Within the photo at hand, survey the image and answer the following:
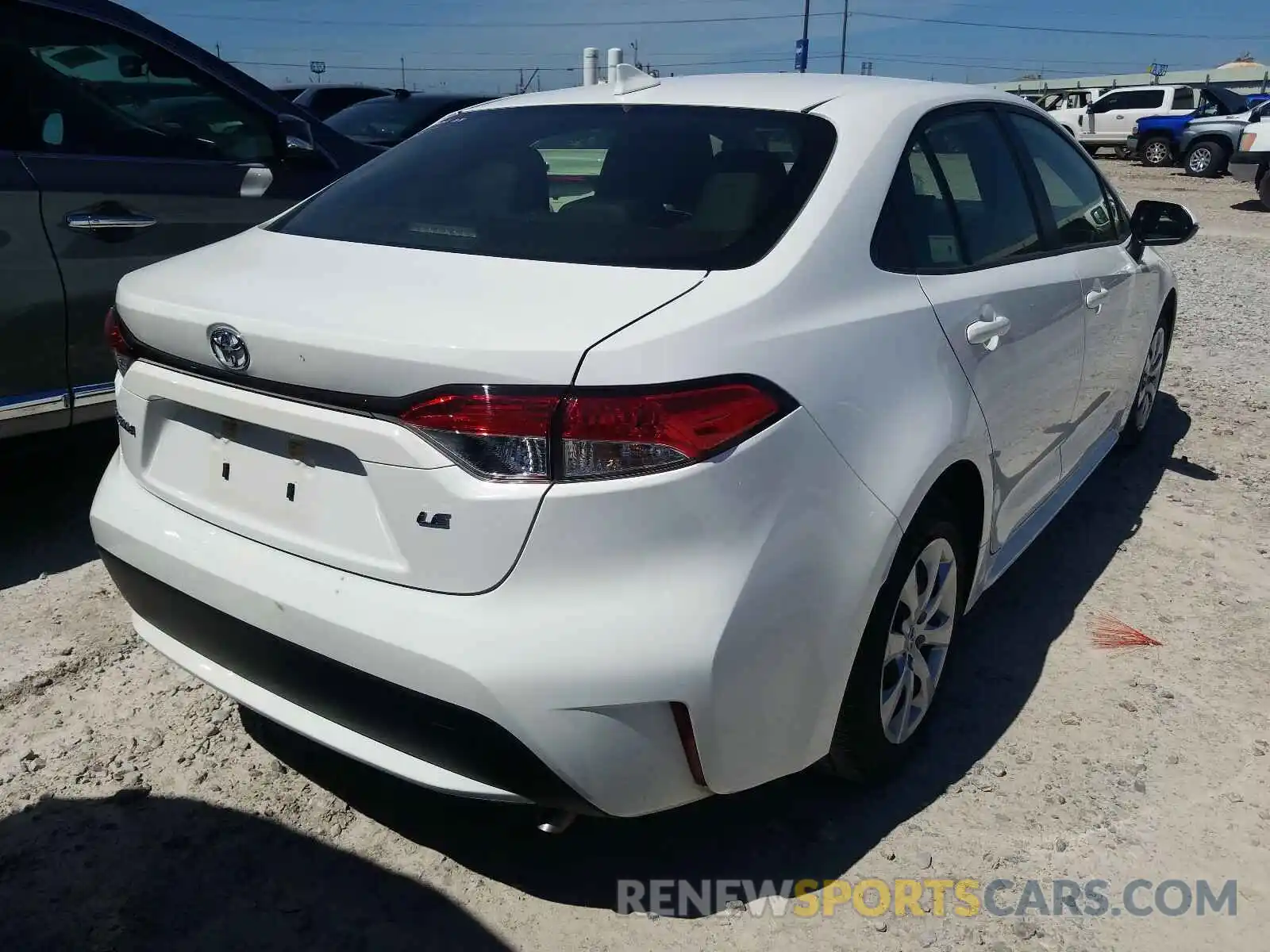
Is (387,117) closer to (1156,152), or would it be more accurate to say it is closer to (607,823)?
(607,823)

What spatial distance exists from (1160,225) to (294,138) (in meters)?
3.41

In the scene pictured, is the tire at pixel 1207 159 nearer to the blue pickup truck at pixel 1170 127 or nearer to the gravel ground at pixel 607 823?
the blue pickup truck at pixel 1170 127

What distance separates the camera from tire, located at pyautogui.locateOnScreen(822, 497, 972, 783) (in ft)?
7.06

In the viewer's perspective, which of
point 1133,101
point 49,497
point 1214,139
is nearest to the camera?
point 49,497

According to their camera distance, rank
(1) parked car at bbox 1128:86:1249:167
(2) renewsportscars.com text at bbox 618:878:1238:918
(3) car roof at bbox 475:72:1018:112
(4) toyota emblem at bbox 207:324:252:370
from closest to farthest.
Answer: (4) toyota emblem at bbox 207:324:252:370 → (2) renewsportscars.com text at bbox 618:878:1238:918 → (3) car roof at bbox 475:72:1018:112 → (1) parked car at bbox 1128:86:1249:167

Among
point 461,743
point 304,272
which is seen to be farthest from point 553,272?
point 461,743

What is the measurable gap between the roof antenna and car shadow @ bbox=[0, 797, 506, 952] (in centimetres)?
207

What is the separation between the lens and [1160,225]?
13.1ft

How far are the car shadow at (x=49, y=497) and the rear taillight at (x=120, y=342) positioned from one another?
1.42 m

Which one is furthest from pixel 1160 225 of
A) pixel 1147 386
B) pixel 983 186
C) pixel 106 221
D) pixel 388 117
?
pixel 388 117

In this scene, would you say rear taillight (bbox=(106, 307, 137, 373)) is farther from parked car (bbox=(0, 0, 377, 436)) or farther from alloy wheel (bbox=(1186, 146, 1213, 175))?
alloy wheel (bbox=(1186, 146, 1213, 175))

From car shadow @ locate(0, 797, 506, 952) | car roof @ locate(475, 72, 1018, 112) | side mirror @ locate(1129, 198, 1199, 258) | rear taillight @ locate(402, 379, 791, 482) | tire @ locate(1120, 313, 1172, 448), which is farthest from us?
tire @ locate(1120, 313, 1172, 448)

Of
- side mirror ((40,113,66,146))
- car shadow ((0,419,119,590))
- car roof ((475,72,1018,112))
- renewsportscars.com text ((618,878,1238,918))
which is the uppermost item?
car roof ((475,72,1018,112))

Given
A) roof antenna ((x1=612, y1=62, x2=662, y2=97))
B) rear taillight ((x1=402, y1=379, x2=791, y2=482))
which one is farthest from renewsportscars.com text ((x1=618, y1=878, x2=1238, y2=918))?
roof antenna ((x1=612, y1=62, x2=662, y2=97))
